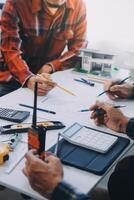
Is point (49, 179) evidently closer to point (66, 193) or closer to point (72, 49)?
point (66, 193)

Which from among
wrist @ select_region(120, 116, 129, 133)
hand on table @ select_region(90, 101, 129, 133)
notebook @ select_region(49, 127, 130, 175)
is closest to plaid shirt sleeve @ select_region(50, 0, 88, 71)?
hand on table @ select_region(90, 101, 129, 133)

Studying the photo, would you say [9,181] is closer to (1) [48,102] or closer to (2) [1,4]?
(1) [48,102]

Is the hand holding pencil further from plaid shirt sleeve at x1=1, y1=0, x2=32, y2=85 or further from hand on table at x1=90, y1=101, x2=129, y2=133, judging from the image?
plaid shirt sleeve at x1=1, y1=0, x2=32, y2=85

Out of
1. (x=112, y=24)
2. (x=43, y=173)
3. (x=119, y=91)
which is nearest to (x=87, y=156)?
(x=43, y=173)

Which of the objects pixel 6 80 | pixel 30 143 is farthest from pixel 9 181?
pixel 6 80

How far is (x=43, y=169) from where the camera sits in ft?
3.39

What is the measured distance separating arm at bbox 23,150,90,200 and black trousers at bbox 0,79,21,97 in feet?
4.67

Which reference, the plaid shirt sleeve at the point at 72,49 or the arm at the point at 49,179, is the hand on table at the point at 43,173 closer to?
the arm at the point at 49,179

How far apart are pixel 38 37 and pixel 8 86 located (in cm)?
42

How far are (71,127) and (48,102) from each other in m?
0.37

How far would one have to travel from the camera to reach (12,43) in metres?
2.36

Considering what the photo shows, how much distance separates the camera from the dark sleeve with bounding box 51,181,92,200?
0.96m

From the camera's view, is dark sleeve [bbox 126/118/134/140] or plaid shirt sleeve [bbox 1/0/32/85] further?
plaid shirt sleeve [bbox 1/0/32/85]

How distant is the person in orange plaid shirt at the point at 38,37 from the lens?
231cm
